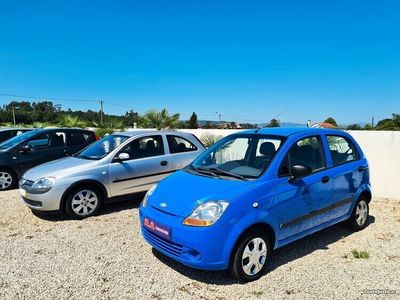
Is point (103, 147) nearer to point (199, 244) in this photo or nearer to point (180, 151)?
point (180, 151)

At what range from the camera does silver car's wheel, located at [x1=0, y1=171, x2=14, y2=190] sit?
8789mm

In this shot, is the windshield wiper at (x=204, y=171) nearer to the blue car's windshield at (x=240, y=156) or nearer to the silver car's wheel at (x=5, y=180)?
the blue car's windshield at (x=240, y=156)

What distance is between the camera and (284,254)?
4.64 metres

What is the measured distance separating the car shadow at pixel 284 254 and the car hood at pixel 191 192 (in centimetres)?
84

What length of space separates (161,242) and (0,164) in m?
6.75

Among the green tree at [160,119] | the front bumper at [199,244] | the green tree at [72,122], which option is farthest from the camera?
the green tree at [72,122]

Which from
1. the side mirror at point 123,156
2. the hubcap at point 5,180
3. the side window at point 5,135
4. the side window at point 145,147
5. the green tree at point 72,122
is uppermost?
the green tree at point 72,122

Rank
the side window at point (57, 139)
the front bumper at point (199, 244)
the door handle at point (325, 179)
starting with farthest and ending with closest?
the side window at point (57, 139), the door handle at point (325, 179), the front bumper at point (199, 244)

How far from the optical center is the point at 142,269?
416cm

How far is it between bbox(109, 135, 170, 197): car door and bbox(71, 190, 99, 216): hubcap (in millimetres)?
378

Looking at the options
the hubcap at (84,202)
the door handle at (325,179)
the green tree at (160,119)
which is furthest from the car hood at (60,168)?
the green tree at (160,119)

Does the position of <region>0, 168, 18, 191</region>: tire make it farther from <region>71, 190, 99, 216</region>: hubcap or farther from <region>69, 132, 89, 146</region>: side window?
<region>71, 190, 99, 216</region>: hubcap

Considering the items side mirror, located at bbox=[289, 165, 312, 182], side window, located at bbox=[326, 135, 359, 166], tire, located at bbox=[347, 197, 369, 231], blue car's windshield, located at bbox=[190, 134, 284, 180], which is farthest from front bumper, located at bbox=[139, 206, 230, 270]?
tire, located at bbox=[347, 197, 369, 231]

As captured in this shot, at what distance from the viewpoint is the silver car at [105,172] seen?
600 centimetres
